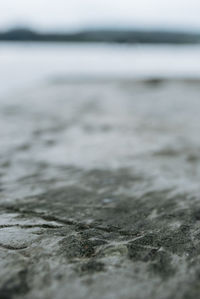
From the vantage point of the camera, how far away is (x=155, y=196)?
277cm

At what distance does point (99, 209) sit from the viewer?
8.23 feet

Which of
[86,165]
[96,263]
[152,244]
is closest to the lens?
[96,263]

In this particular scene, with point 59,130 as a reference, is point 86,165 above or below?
below

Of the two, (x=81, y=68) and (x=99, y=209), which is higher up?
(x=81, y=68)

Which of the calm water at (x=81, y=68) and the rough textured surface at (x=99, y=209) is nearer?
the rough textured surface at (x=99, y=209)

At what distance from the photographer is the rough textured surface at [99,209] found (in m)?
1.59

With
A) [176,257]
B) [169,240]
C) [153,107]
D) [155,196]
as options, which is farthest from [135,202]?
[153,107]

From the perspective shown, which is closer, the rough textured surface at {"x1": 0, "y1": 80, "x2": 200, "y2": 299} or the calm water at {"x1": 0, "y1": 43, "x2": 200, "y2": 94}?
the rough textured surface at {"x1": 0, "y1": 80, "x2": 200, "y2": 299}

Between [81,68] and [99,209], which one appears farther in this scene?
[81,68]

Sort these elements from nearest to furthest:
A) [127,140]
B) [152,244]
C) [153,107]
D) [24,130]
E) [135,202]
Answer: [152,244] < [135,202] < [127,140] < [24,130] < [153,107]

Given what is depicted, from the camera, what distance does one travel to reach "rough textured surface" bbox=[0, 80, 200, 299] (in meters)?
1.59

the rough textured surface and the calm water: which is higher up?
the calm water

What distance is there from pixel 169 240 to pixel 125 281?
51 centimetres

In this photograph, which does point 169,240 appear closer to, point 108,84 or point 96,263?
point 96,263
